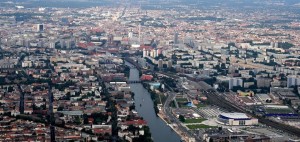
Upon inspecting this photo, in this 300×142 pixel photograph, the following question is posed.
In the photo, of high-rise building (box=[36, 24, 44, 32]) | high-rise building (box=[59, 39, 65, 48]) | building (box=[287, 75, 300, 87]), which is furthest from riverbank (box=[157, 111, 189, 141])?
high-rise building (box=[36, 24, 44, 32])

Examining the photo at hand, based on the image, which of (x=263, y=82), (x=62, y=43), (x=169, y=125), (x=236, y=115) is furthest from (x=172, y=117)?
(x=62, y=43)

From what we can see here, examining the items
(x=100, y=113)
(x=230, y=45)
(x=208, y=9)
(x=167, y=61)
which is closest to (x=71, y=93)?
(x=100, y=113)

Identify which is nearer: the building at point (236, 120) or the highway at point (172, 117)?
the highway at point (172, 117)

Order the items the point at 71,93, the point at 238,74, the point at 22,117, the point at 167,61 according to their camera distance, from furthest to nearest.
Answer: the point at 167,61 < the point at 238,74 < the point at 71,93 < the point at 22,117

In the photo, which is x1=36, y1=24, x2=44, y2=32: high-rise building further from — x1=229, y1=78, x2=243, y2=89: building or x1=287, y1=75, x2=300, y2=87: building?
x1=287, y1=75, x2=300, y2=87: building

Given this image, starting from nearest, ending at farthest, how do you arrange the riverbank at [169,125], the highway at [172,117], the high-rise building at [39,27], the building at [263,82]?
1. the riverbank at [169,125]
2. the highway at [172,117]
3. the building at [263,82]
4. the high-rise building at [39,27]

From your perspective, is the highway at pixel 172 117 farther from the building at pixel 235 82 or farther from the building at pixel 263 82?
the building at pixel 263 82

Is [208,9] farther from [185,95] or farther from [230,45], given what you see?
[185,95]

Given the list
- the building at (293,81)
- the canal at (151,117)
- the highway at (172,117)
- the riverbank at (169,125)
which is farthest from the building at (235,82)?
the riverbank at (169,125)
